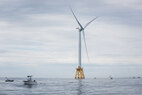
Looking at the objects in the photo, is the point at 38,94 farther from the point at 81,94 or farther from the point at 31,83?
the point at 31,83

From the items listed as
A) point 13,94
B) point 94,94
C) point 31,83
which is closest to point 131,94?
point 94,94

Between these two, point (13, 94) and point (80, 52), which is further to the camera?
point (80, 52)

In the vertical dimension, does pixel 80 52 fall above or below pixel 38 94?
Answer: above

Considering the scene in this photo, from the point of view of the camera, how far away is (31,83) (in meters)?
160

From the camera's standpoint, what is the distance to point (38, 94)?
96688 millimetres

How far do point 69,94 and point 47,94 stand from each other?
330 inches

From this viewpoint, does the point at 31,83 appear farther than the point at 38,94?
Yes

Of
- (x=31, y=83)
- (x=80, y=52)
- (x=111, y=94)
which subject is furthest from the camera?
(x=80, y=52)

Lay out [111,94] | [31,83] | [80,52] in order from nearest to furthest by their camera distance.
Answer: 1. [111,94]
2. [31,83]
3. [80,52]

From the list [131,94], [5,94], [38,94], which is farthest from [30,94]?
[131,94]

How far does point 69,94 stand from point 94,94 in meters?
9.59

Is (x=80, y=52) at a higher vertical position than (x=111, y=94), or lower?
higher

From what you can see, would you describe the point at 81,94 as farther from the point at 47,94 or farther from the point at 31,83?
the point at 31,83

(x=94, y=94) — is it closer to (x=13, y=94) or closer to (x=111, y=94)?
(x=111, y=94)
